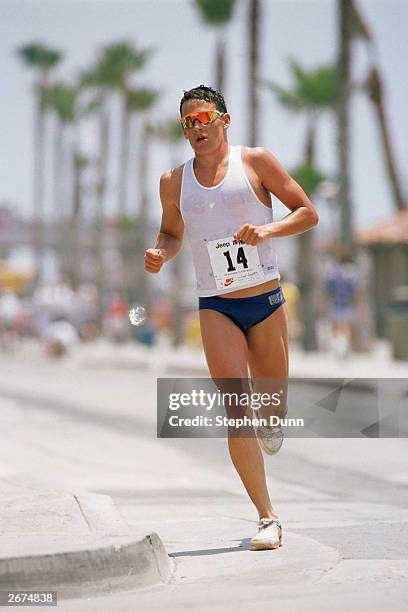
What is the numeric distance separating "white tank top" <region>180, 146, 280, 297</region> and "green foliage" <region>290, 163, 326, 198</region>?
95.2ft

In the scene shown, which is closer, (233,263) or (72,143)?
(233,263)

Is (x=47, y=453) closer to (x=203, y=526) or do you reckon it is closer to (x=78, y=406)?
(x=203, y=526)

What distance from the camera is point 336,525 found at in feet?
22.7

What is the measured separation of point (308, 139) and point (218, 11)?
14.8ft

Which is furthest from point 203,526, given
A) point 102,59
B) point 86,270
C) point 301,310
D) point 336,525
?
point 86,270

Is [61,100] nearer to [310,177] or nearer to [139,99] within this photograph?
[139,99]

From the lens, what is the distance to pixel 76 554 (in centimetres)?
518

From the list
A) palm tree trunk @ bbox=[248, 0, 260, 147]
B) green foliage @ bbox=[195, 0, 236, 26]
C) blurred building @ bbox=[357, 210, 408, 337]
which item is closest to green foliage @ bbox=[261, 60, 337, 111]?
green foliage @ bbox=[195, 0, 236, 26]

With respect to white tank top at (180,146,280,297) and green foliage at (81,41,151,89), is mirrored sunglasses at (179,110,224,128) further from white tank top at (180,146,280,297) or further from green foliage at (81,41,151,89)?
green foliage at (81,41,151,89)

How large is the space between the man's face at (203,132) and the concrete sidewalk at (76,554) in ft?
5.64

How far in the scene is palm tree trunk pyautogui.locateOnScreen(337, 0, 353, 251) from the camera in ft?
96.0

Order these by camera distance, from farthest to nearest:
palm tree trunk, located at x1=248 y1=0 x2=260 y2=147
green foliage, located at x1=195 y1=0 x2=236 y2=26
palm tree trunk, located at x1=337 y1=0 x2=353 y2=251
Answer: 1. green foliage, located at x1=195 y1=0 x2=236 y2=26
2. palm tree trunk, located at x1=248 y1=0 x2=260 y2=147
3. palm tree trunk, located at x1=337 y1=0 x2=353 y2=251

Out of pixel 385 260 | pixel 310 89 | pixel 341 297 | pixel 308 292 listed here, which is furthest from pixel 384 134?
pixel 341 297

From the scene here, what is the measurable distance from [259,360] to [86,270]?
68683mm
